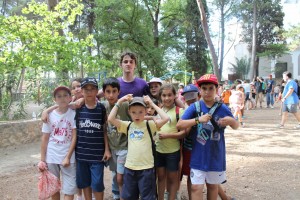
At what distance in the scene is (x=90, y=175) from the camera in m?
3.33

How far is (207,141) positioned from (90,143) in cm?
126

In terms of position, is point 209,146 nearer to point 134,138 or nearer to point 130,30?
point 134,138

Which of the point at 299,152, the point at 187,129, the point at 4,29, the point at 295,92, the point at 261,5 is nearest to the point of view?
the point at 187,129

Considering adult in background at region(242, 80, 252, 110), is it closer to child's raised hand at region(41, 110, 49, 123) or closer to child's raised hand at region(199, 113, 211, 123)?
child's raised hand at region(199, 113, 211, 123)

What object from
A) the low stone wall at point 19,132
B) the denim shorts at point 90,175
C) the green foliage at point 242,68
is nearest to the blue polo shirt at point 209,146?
the denim shorts at point 90,175

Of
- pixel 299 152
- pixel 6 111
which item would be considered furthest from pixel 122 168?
pixel 6 111

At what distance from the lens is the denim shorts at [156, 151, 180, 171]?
342cm

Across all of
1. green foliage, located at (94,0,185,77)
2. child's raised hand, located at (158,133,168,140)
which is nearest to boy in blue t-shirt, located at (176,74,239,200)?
child's raised hand, located at (158,133,168,140)

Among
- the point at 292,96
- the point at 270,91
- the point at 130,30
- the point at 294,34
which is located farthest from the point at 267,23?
the point at 292,96

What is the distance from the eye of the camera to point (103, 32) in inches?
785

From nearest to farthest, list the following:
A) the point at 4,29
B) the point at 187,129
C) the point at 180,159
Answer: the point at 187,129
the point at 180,159
the point at 4,29

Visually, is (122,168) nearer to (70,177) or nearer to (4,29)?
(70,177)

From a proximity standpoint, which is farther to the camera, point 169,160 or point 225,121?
point 169,160

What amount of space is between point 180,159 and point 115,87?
113 centimetres
